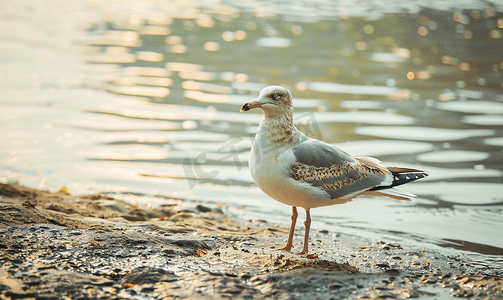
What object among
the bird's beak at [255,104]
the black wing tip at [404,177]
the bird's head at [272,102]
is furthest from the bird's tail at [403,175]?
the bird's beak at [255,104]

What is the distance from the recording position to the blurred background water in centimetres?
812

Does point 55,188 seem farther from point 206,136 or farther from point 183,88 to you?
point 183,88

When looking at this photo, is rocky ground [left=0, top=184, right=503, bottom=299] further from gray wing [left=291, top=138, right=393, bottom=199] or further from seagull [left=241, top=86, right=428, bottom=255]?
gray wing [left=291, top=138, right=393, bottom=199]

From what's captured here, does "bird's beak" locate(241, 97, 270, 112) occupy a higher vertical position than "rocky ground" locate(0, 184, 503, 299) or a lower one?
higher

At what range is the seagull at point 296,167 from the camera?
199 inches

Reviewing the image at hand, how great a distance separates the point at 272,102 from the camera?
515 centimetres

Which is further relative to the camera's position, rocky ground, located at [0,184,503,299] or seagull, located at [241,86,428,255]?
seagull, located at [241,86,428,255]

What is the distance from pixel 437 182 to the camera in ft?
28.8

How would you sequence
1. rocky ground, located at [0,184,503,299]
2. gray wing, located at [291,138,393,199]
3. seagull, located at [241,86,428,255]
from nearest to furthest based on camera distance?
rocky ground, located at [0,184,503,299], seagull, located at [241,86,428,255], gray wing, located at [291,138,393,199]

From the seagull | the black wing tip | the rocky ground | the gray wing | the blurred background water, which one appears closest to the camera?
the rocky ground

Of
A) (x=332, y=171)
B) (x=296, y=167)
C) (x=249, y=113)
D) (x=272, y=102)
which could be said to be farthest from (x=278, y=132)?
(x=249, y=113)

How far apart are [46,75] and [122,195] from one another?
908 cm

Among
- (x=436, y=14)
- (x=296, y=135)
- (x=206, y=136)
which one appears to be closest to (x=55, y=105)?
(x=206, y=136)

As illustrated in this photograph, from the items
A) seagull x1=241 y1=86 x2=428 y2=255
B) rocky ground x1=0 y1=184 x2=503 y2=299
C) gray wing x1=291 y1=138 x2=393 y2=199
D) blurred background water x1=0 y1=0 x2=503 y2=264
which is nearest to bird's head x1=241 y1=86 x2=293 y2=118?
seagull x1=241 y1=86 x2=428 y2=255
